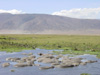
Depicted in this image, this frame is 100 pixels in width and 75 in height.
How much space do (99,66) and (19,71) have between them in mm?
12340

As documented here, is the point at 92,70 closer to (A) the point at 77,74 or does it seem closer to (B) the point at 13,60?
(A) the point at 77,74

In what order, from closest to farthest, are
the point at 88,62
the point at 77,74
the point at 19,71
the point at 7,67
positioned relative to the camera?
the point at 77,74 < the point at 19,71 < the point at 7,67 < the point at 88,62

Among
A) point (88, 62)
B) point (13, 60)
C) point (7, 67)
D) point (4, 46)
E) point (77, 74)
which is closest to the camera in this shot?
point (77, 74)

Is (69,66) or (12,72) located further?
(69,66)

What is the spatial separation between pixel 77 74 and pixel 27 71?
278 inches

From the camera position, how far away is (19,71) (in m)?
30.4

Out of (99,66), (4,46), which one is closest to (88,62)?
(99,66)

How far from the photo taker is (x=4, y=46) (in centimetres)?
6191

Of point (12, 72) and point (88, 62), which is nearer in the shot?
point (12, 72)

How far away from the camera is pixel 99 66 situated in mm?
33562

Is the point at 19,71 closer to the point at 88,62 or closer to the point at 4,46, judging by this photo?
the point at 88,62

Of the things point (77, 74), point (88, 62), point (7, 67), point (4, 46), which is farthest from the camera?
point (4, 46)

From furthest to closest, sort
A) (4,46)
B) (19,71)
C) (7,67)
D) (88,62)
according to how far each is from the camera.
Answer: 1. (4,46)
2. (88,62)
3. (7,67)
4. (19,71)

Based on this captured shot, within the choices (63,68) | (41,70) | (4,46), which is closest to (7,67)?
(41,70)
